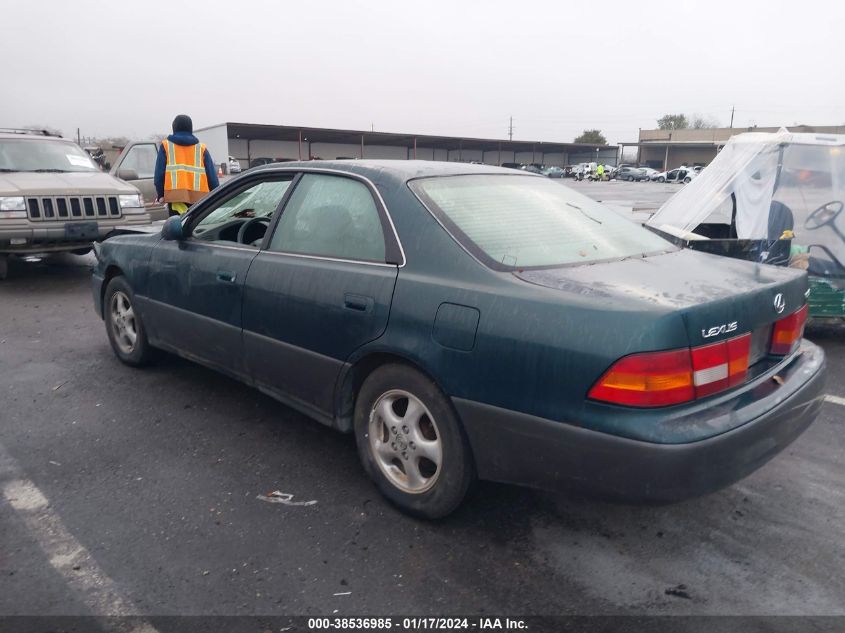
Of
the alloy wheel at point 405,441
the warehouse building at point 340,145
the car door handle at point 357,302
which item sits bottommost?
the alloy wheel at point 405,441

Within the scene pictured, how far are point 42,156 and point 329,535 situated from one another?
8.03 metres

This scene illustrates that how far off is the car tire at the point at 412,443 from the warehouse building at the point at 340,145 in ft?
131

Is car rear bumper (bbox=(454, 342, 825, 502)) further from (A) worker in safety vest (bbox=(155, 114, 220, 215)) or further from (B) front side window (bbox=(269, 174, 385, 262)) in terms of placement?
(A) worker in safety vest (bbox=(155, 114, 220, 215))

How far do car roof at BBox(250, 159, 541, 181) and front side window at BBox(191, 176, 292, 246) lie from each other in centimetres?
26

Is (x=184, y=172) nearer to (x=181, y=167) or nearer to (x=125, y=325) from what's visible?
(x=181, y=167)

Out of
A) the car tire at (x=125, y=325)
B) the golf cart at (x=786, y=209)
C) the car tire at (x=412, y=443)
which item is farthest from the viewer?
the golf cart at (x=786, y=209)

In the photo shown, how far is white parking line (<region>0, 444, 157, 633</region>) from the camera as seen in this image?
2420 millimetres

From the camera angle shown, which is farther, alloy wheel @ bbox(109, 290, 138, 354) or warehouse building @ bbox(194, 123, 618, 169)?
warehouse building @ bbox(194, 123, 618, 169)

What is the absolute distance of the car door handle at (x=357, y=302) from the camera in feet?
9.91

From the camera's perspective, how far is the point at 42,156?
28.7 feet

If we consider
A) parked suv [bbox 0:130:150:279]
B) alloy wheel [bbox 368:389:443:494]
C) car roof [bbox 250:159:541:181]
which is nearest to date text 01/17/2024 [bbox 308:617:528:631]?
alloy wheel [bbox 368:389:443:494]

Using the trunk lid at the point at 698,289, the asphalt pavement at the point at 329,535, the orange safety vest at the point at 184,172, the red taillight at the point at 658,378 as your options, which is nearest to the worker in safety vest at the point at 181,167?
the orange safety vest at the point at 184,172

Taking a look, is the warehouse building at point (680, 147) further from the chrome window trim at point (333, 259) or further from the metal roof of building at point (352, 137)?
the chrome window trim at point (333, 259)

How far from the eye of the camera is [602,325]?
2377 millimetres
